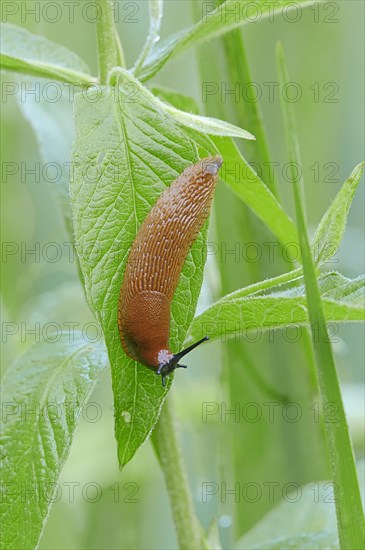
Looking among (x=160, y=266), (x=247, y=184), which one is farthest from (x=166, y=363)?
(x=247, y=184)

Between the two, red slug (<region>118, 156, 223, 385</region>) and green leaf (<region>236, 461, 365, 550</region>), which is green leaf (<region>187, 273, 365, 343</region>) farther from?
green leaf (<region>236, 461, 365, 550</region>)

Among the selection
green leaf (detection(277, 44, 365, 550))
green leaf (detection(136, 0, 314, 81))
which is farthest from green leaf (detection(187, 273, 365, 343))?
green leaf (detection(136, 0, 314, 81))

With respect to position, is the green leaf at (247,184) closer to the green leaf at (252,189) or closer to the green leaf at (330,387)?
the green leaf at (252,189)

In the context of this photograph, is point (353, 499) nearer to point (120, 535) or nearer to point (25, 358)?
point (25, 358)

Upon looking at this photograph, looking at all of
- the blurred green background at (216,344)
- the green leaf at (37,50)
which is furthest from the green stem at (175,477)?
the green leaf at (37,50)

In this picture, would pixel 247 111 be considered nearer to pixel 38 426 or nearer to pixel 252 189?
pixel 252 189

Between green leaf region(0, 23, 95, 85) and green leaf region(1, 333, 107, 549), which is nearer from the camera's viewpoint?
green leaf region(1, 333, 107, 549)
